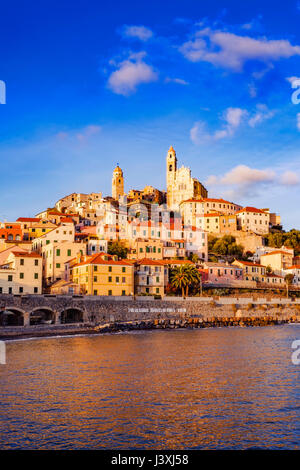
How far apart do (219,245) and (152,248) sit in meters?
28.5

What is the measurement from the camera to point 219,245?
369ft

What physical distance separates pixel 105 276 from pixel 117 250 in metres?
20.8

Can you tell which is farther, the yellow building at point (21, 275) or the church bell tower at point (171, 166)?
the church bell tower at point (171, 166)

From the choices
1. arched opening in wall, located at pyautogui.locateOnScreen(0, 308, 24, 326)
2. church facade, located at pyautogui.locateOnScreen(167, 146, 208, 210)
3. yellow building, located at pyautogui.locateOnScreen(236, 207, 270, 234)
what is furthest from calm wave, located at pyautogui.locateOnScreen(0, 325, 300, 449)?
church facade, located at pyautogui.locateOnScreen(167, 146, 208, 210)

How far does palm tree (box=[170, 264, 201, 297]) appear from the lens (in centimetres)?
7625

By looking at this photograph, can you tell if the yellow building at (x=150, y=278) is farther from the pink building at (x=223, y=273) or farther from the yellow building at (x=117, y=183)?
the yellow building at (x=117, y=183)

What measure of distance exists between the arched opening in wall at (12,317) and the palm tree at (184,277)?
82.5 feet

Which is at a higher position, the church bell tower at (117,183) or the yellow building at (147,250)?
the church bell tower at (117,183)

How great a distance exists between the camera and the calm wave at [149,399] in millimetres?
17094

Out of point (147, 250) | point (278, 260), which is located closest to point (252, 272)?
point (278, 260)

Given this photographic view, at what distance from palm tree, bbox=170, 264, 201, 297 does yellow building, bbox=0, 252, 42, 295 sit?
71.2 ft

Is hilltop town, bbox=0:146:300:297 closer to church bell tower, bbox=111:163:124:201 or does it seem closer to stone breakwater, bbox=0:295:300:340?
stone breakwater, bbox=0:295:300:340

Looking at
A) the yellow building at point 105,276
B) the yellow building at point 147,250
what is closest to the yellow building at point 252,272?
the yellow building at point 147,250

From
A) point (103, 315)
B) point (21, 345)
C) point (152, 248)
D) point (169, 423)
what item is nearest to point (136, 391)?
point (169, 423)
